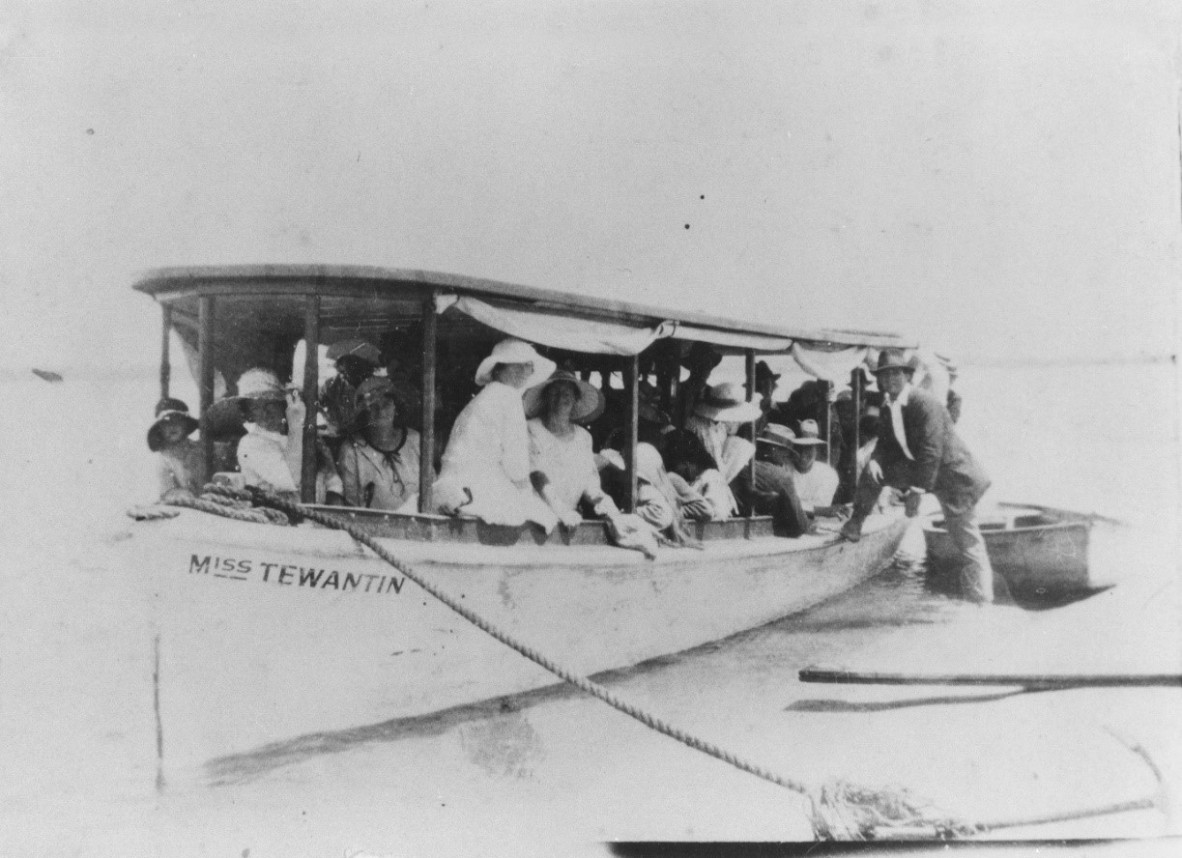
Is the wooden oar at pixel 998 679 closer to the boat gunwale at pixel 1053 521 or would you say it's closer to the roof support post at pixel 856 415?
the boat gunwale at pixel 1053 521

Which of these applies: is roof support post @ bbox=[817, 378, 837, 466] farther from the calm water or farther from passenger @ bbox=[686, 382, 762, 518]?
the calm water

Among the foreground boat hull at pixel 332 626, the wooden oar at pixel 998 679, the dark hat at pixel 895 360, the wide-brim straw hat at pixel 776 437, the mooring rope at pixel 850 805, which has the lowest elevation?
the mooring rope at pixel 850 805

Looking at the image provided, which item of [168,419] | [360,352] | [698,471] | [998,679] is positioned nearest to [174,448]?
[168,419]

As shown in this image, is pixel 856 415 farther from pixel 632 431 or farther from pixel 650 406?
pixel 632 431

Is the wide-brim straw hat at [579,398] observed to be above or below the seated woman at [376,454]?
above

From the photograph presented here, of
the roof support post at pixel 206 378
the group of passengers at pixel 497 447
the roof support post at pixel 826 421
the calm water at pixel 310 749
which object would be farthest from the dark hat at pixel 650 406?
the roof support post at pixel 206 378

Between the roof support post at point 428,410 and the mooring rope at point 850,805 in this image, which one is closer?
the roof support post at point 428,410

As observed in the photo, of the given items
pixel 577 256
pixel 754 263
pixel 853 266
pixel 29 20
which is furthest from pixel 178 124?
pixel 853 266

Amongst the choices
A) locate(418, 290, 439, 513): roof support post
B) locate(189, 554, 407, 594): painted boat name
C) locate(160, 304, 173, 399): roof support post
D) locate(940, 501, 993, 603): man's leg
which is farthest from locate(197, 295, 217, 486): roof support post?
locate(940, 501, 993, 603): man's leg
